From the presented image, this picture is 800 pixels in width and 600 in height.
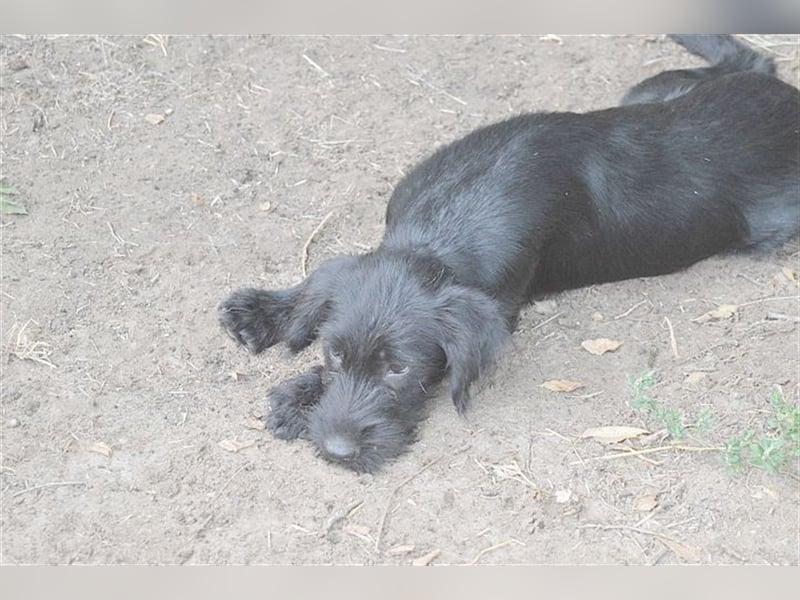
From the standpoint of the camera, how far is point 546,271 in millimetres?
5957

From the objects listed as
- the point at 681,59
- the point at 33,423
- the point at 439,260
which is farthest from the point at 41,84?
the point at 681,59

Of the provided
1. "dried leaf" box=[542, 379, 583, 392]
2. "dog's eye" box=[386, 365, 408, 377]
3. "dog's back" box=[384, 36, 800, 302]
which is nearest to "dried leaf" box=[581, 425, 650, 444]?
"dried leaf" box=[542, 379, 583, 392]

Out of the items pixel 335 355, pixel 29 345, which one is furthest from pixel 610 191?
pixel 29 345

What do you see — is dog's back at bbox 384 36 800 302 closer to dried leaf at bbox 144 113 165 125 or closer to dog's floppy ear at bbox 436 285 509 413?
dog's floppy ear at bbox 436 285 509 413

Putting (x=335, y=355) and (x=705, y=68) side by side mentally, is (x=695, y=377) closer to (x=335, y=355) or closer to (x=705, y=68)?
(x=335, y=355)

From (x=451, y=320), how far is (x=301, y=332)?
32.5 inches

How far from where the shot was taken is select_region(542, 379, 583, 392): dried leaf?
559 centimetres

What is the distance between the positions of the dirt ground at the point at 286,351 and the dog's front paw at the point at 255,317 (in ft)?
0.37

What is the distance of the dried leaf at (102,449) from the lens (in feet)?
16.7

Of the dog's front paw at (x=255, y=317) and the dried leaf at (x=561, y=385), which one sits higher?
the dog's front paw at (x=255, y=317)

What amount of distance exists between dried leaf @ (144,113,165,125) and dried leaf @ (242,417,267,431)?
2.61m

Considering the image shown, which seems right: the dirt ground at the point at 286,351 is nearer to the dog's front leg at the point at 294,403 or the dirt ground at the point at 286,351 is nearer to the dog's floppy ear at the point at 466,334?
the dog's front leg at the point at 294,403

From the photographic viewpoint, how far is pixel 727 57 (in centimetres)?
726

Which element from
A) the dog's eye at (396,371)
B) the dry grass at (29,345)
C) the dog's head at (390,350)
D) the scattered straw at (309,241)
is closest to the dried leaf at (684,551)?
the dog's head at (390,350)
